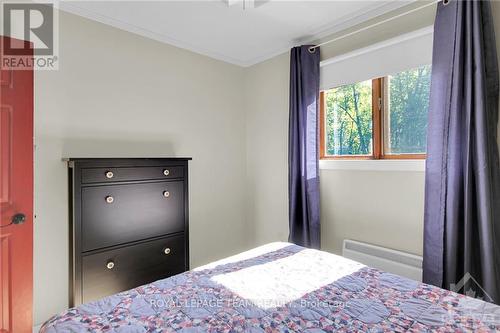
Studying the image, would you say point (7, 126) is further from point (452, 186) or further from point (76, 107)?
point (452, 186)

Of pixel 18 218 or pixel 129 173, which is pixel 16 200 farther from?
pixel 129 173

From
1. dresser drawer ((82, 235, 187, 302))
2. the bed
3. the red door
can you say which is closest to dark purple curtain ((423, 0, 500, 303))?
the bed

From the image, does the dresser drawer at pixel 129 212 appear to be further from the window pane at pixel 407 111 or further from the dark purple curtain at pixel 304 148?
the window pane at pixel 407 111

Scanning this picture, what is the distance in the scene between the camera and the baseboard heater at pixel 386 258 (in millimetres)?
2010

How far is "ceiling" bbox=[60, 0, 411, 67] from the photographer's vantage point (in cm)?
216

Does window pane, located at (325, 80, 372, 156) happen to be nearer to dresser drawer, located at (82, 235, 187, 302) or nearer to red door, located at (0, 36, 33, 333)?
dresser drawer, located at (82, 235, 187, 302)

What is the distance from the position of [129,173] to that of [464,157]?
7.60 feet

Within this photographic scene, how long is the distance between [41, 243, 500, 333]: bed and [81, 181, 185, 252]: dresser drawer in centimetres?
85

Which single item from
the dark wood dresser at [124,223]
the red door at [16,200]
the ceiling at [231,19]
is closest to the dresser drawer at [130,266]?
the dark wood dresser at [124,223]

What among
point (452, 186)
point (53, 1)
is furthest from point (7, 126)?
point (452, 186)

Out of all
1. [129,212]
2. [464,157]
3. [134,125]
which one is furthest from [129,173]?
[464,157]

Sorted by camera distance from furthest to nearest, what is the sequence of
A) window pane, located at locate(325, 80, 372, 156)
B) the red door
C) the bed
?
window pane, located at locate(325, 80, 372, 156) < the red door < the bed

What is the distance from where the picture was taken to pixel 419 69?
2.07 metres

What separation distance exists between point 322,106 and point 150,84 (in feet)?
5.53
